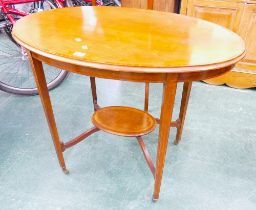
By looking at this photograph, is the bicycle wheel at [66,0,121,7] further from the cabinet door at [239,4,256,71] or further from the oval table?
the cabinet door at [239,4,256,71]

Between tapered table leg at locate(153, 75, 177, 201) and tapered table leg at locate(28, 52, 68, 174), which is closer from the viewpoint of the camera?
tapered table leg at locate(153, 75, 177, 201)

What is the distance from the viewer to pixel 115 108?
171 cm

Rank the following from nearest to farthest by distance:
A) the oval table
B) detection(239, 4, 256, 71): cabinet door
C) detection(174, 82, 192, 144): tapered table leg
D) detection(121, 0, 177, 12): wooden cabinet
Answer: the oval table < detection(174, 82, 192, 144): tapered table leg < detection(239, 4, 256, 71): cabinet door < detection(121, 0, 177, 12): wooden cabinet

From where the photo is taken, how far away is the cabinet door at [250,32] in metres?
2.11

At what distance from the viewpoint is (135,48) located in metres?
0.97

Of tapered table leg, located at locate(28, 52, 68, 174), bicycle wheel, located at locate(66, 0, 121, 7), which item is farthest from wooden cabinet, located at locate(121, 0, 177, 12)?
tapered table leg, located at locate(28, 52, 68, 174)

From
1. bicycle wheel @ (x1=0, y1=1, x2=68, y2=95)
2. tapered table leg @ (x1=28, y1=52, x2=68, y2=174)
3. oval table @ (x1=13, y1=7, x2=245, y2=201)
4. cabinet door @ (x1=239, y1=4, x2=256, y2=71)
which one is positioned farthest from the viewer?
bicycle wheel @ (x1=0, y1=1, x2=68, y2=95)

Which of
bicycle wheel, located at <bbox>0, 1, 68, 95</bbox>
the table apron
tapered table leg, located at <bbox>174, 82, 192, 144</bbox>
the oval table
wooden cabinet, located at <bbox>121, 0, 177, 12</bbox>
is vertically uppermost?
the oval table

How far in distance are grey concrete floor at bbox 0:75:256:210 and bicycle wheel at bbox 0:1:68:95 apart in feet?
0.34

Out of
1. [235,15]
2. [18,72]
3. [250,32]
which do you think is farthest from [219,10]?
[18,72]

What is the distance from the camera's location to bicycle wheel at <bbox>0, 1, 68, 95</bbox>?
7.44 ft

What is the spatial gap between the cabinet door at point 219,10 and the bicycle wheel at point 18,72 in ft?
4.54

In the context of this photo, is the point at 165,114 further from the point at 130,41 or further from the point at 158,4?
the point at 158,4

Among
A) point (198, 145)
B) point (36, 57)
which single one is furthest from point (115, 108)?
point (36, 57)
